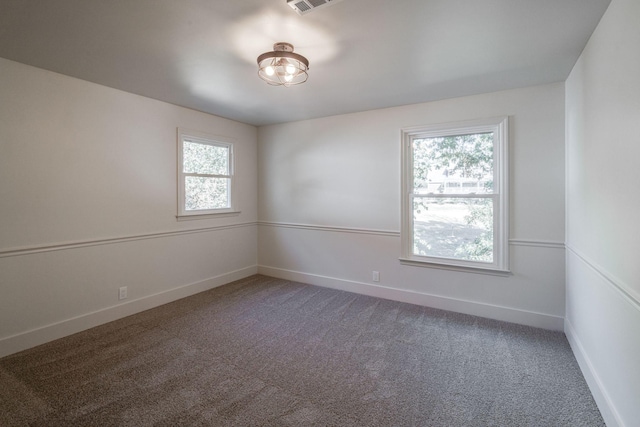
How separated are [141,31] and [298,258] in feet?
11.0

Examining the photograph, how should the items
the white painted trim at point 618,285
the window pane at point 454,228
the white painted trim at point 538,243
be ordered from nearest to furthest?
1. the white painted trim at point 618,285
2. the white painted trim at point 538,243
3. the window pane at point 454,228

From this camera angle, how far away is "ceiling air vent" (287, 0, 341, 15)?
169 centimetres

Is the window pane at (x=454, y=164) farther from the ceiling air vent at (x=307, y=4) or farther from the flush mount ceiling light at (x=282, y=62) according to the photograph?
the ceiling air vent at (x=307, y=4)

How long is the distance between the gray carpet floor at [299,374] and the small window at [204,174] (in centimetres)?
147

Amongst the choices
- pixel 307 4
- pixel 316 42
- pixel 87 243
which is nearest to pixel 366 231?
pixel 316 42

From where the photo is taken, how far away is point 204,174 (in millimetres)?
4121

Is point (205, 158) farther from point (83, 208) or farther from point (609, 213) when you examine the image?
point (609, 213)

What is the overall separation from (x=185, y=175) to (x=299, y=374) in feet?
9.44

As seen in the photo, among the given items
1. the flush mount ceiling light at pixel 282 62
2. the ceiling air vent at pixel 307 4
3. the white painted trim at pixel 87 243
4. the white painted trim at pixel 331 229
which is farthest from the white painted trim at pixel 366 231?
the ceiling air vent at pixel 307 4

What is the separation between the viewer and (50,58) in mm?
2428

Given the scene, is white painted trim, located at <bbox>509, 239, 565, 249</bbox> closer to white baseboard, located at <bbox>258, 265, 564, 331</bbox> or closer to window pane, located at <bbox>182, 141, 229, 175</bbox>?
white baseboard, located at <bbox>258, 265, 564, 331</bbox>

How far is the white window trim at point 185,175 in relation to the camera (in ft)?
12.4

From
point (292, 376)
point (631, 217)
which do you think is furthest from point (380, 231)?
point (631, 217)

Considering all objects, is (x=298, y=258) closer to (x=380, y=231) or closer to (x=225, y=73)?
(x=380, y=231)
